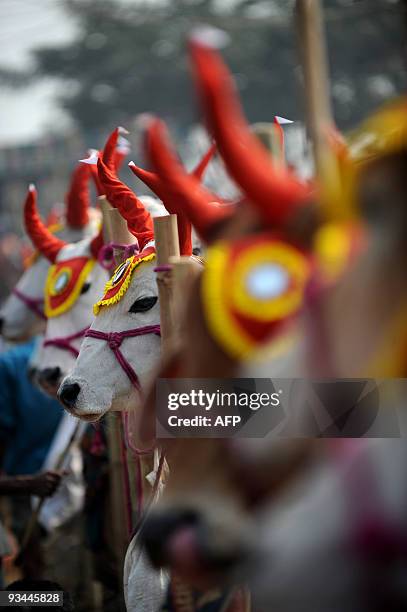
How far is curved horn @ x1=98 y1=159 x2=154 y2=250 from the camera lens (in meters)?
3.45

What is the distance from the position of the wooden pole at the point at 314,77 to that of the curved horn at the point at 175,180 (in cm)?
24

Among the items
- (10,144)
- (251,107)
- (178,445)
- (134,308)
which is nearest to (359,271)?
(178,445)

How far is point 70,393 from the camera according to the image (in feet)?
10.3

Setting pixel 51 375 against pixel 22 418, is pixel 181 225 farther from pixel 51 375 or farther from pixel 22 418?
pixel 22 418

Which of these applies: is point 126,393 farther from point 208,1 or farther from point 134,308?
point 208,1

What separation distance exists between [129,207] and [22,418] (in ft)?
7.89

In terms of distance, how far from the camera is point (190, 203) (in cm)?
206

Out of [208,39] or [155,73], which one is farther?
[155,73]

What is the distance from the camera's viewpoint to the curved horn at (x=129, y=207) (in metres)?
3.45

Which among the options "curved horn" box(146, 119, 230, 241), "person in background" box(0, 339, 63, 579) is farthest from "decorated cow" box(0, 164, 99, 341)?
"curved horn" box(146, 119, 230, 241)

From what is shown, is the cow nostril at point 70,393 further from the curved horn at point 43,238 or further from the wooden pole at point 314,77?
the curved horn at point 43,238

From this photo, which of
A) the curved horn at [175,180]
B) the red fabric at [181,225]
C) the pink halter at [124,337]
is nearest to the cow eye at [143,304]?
the pink halter at [124,337]

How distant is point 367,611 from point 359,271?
569 mm

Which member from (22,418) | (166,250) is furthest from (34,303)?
(166,250)
